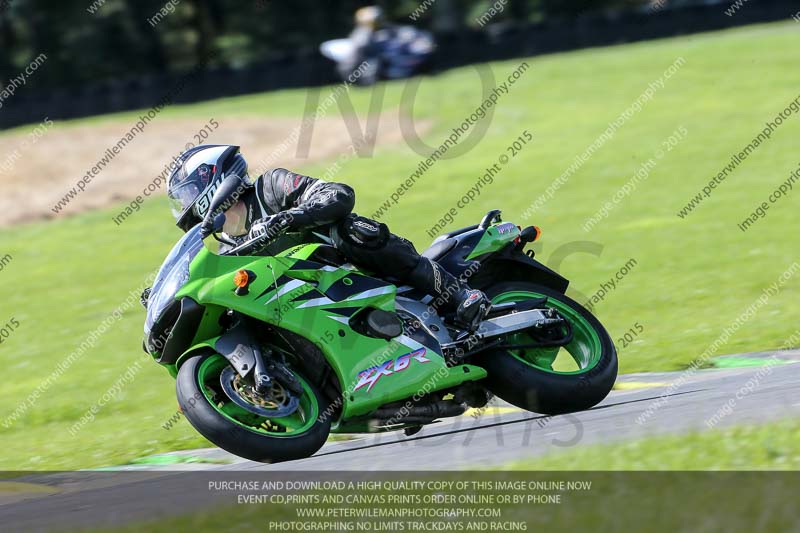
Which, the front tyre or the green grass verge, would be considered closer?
the green grass verge

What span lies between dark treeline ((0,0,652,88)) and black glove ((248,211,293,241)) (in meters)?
43.0

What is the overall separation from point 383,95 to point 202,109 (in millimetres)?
5845

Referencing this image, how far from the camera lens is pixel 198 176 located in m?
6.68

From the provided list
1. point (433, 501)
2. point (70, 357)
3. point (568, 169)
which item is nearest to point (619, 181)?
point (568, 169)

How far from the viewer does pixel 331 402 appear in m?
6.53

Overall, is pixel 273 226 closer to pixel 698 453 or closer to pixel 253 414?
pixel 253 414

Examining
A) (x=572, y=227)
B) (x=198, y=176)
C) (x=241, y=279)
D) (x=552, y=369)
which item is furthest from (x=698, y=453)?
(x=572, y=227)

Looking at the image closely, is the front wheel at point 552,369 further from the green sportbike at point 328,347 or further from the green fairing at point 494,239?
the green fairing at point 494,239

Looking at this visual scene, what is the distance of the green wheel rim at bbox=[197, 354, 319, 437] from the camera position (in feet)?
20.4

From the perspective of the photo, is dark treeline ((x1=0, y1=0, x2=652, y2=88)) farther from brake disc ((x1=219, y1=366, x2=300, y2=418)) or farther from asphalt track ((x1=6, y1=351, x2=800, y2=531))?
brake disc ((x1=219, y1=366, x2=300, y2=418))

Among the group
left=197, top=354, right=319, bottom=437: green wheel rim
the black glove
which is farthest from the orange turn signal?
left=197, top=354, right=319, bottom=437: green wheel rim

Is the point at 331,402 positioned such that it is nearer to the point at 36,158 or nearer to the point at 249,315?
the point at 249,315

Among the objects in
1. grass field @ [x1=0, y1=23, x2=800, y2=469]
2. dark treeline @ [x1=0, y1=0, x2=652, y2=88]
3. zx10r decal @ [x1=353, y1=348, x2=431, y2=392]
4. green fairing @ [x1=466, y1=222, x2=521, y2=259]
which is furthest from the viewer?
dark treeline @ [x1=0, y1=0, x2=652, y2=88]

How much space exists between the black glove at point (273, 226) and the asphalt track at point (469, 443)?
123 centimetres
